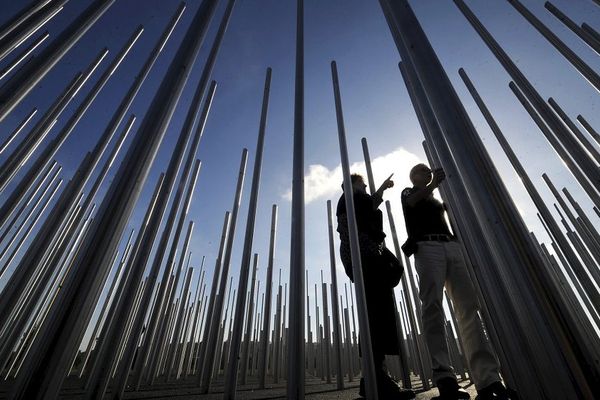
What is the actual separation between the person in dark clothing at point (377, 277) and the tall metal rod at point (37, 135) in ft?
10.8

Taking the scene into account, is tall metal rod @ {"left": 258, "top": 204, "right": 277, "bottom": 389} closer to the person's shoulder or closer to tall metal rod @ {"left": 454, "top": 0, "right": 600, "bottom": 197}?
the person's shoulder

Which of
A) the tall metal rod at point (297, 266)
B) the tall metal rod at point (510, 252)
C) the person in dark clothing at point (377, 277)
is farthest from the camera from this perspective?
the person in dark clothing at point (377, 277)

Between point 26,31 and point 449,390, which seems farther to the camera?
point 26,31

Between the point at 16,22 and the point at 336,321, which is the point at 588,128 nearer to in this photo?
the point at 336,321

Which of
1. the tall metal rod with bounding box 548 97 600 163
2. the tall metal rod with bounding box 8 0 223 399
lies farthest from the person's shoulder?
the tall metal rod with bounding box 548 97 600 163

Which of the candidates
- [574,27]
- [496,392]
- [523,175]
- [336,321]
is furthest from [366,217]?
[574,27]

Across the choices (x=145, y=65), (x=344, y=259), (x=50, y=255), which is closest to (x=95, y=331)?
(x=50, y=255)

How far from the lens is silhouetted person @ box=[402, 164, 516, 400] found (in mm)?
1551

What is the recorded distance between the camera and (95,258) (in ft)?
2.49

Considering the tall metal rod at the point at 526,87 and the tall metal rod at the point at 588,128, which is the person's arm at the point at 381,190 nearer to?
the tall metal rod at the point at 526,87

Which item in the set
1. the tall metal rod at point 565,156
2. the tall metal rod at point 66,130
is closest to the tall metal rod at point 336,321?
the tall metal rod at point 565,156

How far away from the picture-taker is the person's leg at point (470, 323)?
1553mm

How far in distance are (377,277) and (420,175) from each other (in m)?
0.83

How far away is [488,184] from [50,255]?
246 inches
